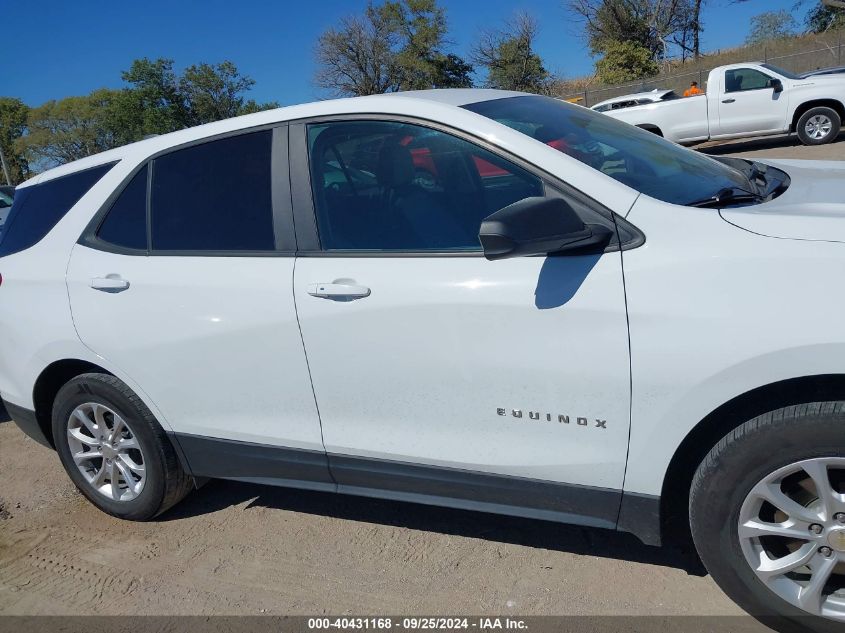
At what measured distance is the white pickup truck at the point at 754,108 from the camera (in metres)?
13.6

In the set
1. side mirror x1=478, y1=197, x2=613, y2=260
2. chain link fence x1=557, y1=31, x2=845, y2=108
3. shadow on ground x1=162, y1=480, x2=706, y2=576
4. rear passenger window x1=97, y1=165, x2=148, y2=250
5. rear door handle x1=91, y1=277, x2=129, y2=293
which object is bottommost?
shadow on ground x1=162, y1=480, x2=706, y2=576

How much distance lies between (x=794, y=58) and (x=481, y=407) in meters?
27.7

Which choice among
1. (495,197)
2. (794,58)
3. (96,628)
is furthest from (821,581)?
(794,58)

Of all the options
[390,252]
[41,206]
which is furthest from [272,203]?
[41,206]

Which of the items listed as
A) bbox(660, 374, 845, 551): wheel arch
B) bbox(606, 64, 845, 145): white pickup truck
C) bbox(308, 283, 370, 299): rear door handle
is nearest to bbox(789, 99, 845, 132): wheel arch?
bbox(606, 64, 845, 145): white pickup truck

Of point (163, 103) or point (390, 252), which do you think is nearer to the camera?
point (390, 252)

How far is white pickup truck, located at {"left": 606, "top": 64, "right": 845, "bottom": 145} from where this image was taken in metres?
13.6

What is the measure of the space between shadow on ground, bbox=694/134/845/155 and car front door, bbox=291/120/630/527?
14.7m

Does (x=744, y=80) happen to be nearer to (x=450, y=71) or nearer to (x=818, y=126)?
(x=818, y=126)

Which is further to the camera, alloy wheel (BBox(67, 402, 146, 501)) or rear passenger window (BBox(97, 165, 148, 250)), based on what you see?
alloy wheel (BBox(67, 402, 146, 501))

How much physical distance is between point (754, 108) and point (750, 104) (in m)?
0.11

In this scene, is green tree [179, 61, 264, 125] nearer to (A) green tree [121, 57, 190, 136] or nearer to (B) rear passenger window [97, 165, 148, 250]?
(A) green tree [121, 57, 190, 136]

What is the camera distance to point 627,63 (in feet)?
128

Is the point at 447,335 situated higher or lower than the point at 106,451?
higher
